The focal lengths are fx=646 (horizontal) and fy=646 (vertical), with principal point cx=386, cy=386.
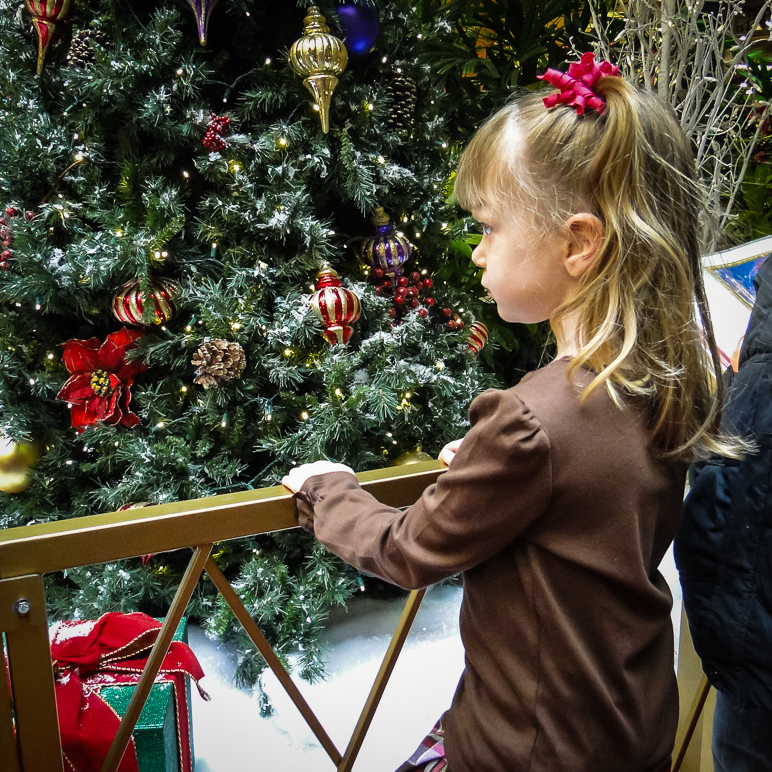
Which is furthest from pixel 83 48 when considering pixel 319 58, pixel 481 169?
pixel 481 169

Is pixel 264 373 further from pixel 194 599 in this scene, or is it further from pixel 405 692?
pixel 405 692

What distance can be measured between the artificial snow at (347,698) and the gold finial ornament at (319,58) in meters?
1.54

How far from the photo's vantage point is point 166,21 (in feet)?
5.49

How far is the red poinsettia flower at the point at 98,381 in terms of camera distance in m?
1.87

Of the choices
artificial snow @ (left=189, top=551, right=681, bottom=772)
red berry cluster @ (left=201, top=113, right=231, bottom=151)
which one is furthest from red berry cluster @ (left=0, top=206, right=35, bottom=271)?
artificial snow @ (left=189, top=551, right=681, bottom=772)

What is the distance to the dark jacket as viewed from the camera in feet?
2.12

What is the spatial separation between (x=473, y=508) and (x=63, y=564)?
419 mm

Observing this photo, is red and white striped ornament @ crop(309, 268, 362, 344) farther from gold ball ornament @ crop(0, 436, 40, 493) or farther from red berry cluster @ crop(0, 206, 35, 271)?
gold ball ornament @ crop(0, 436, 40, 493)

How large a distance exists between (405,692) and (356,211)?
1.48 metres

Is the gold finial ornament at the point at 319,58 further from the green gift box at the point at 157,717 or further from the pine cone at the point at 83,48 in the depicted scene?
the green gift box at the point at 157,717

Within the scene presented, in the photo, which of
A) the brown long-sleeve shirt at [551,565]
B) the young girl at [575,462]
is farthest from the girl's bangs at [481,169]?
the brown long-sleeve shirt at [551,565]

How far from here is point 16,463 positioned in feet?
6.38

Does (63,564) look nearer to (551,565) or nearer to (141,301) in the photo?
(551,565)

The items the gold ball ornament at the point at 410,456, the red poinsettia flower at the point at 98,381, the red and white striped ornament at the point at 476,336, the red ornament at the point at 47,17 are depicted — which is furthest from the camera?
the red and white striped ornament at the point at 476,336
